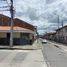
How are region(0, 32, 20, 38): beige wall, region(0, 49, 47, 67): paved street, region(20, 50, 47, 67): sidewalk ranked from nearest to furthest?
1. region(20, 50, 47, 67): sidewalk
2. region(0, 49, 47, 67): paved street
3. region(0, 32, 20, 38): beige wall

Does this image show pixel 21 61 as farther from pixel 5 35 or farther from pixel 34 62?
pixel 5 35

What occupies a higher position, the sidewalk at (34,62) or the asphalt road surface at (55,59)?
the sidewalk at (34,62)

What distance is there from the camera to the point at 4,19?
2889 inches

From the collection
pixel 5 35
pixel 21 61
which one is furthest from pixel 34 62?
pixel 5 35

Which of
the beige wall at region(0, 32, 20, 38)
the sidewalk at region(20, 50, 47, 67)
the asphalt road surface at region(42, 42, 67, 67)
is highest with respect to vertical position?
the beige wall at region(0, 32, 20, 38)

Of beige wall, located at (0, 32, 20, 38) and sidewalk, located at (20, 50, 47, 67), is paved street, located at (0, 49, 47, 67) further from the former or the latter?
beige wall, located at (0, 32, 20, 38)

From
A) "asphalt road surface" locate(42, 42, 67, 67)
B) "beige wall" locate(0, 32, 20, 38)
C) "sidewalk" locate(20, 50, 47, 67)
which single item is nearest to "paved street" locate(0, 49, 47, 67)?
"sidewalk" locate(20, 50, 47, 67)

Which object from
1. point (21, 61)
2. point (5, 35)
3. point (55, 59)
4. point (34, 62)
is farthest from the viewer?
point (5, 35)

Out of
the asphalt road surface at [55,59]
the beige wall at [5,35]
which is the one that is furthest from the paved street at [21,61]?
the beige wall at [5,35]

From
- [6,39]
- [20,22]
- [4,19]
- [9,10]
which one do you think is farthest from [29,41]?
[20,22]

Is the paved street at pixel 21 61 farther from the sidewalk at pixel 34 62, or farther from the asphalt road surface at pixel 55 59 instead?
the asphalt road surface at pixel 55 59

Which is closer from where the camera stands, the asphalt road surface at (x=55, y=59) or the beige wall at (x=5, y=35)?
the asphalt road surface at (x=55, y=59)

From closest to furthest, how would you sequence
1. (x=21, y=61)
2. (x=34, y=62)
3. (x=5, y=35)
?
(x=34, y=62) < (x=21, y=61) < (x=5, y=35)

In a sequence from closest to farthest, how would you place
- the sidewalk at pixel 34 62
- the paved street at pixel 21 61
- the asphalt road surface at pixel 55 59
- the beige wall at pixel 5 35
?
the sidewalk at pixel 34 62 → the paved street at pixel 21 61 → the asphalt road surface at pixel 55 59 → the beige wall at pixel 5 35
